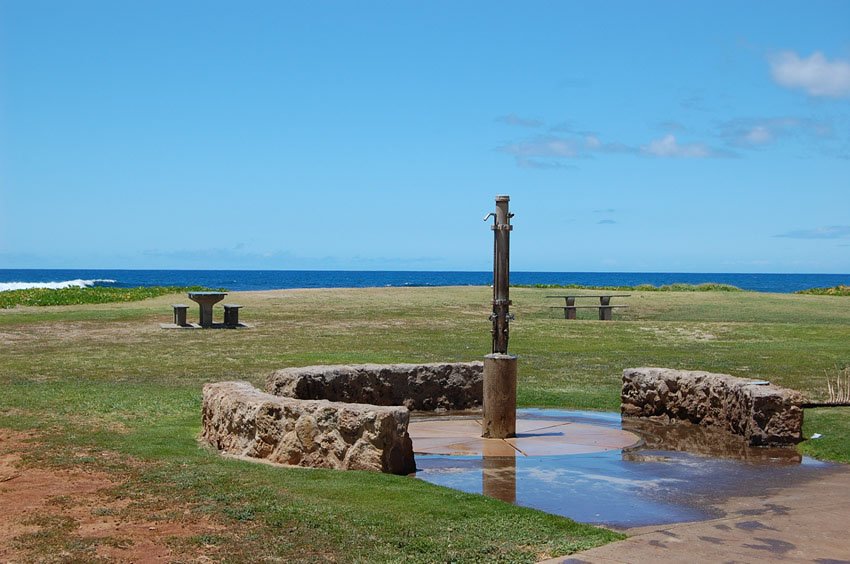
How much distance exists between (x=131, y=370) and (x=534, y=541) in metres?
13.5

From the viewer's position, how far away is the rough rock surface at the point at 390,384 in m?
13.6

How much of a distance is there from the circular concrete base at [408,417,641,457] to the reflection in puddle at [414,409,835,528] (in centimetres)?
30

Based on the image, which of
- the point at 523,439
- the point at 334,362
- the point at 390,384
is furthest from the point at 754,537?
the point at 334,362

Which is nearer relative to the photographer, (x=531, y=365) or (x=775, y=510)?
(x=775, y=510)

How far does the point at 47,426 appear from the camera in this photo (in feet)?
39.6

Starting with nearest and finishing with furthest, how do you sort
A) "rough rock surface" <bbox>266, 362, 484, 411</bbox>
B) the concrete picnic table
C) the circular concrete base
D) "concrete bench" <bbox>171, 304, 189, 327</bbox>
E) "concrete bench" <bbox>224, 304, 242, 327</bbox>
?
1. the circular concrete base
2. "rough rock surface" <bbox>266, 362, 484, 411</bbox>
3. "concrete bench" <bbox>171, 304, 189, 327</bbox>
4. "concrete bench" <bbox>224, 304, 242, 327</bbox>
5. the concrete picnic table

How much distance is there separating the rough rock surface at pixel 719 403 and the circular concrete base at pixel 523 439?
135 cm

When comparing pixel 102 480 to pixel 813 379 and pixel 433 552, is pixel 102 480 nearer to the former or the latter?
pixel 433 552

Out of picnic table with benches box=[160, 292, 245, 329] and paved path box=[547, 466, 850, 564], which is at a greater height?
picnic table with benches box=[160, 292, 245, 329]

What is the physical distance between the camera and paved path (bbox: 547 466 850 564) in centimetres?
682

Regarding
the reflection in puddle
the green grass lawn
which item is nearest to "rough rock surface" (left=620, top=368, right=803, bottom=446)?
the reflection in puddle

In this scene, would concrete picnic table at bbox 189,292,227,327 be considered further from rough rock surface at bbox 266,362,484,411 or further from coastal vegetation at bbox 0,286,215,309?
rough rock surface at bbox 266,362,484,411

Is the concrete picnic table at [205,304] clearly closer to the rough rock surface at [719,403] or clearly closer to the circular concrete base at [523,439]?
the circular concrete base at [523,439]

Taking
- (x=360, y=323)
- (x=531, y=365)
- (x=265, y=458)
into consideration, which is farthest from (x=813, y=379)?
(x=360, y=323)
